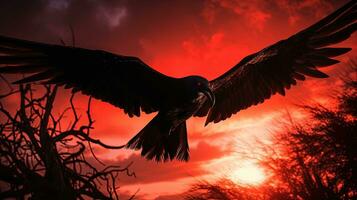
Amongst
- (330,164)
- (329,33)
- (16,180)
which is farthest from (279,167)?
(16,180)

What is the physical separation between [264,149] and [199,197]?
117cm

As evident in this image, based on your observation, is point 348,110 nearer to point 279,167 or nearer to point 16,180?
point 279,167

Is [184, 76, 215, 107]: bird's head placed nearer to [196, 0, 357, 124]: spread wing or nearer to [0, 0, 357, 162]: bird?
[0, 0, 357, 162]: bird

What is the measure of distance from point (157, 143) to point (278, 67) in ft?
6.85

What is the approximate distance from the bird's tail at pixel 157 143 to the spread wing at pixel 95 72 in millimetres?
220

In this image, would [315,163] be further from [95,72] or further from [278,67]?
[95,72]

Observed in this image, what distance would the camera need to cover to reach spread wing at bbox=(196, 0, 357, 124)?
164 inches

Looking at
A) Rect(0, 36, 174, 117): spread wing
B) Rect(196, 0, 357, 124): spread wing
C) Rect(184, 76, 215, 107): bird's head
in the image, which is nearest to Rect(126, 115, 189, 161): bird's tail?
Rect(0, 36, 174, 117): spread wing

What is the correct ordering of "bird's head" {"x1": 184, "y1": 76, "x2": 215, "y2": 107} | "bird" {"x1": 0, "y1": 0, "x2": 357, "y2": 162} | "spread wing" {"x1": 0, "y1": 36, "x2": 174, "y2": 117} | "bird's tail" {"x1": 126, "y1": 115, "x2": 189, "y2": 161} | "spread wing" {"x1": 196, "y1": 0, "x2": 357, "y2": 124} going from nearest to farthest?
1. "spread wing" {"x1": 0, "y1": 36, "x2": 174, "y2": 117}
2. "bird" {"x1": 0, "y1": 0, "x2": 357, "y2": 162}
3. "bird's head" {"x1": 184, "y1": 76, "x2": 215, "y2": 107}
4. "bird's tail" {"x1": 126, "y1": 115, "x2": 189, "y2": 161}
5. "spread wing" {"x1": 196, "y1": 0, "x2": 357, "y2": 124}

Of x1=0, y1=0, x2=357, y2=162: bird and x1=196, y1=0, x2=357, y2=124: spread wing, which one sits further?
x1=196, y1=0, x2=357, y2=124: spread wing

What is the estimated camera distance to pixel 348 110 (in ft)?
16.3

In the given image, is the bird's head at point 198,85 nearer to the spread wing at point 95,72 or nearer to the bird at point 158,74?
the bird at point 158,74

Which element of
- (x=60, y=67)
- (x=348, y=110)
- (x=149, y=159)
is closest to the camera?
(x=60, y=67)

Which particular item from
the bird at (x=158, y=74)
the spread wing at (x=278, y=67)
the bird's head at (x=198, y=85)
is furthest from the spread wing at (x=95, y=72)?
the spread wing at (x=278, y=67)
